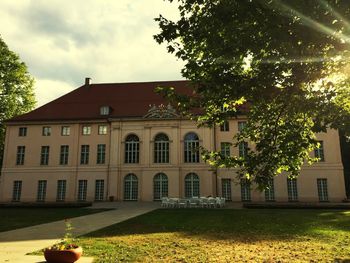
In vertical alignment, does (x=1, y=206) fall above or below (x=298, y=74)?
below

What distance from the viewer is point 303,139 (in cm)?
814

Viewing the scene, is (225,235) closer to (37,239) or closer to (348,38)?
(37,239)

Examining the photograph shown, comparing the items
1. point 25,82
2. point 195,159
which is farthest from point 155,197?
point 25,82

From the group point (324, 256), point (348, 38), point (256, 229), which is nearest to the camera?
point (348, 38)

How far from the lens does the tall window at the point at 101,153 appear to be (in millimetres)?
37438

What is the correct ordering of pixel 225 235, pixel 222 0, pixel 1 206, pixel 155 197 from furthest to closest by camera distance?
pixel 155 197, pixel 1 206, pixel 225 235, pixel 222 0

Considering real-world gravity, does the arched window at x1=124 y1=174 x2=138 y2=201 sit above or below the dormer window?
below

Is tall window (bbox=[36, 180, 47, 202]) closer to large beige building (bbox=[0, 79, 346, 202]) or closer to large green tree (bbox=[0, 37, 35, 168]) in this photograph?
large beige building (bbox=[0, 79, 346, 202])

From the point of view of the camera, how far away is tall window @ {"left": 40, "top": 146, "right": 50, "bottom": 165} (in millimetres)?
38250

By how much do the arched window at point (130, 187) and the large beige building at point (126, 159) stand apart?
0.11 meters

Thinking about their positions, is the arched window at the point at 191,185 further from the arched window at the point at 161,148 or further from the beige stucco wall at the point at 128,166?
the arched window at the point at 161,148

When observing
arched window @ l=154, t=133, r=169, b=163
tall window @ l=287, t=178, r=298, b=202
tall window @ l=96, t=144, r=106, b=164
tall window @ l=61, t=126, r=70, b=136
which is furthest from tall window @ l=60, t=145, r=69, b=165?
tall window @ l=287, t=178, r=298, b=202

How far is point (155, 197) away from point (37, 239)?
23983mm

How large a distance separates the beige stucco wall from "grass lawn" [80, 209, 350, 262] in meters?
18.8
